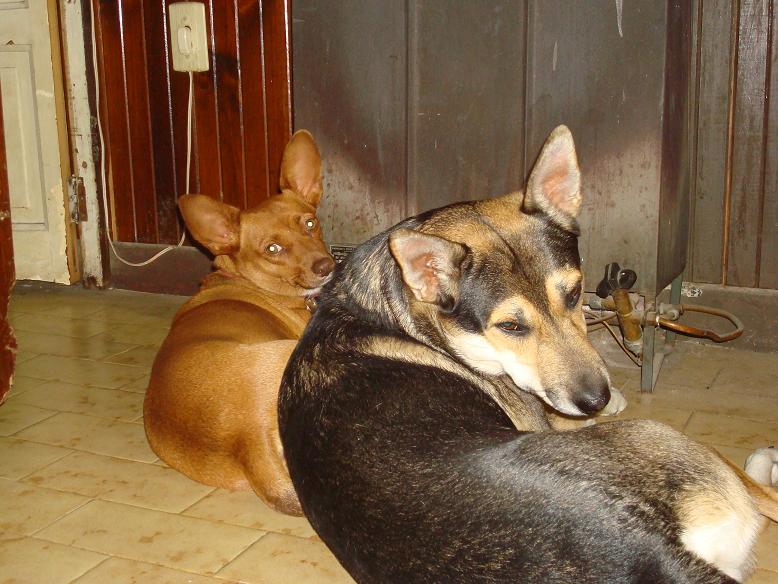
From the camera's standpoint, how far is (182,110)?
5.28 meters

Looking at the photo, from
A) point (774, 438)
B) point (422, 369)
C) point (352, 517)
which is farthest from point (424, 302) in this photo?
point (774, 438)

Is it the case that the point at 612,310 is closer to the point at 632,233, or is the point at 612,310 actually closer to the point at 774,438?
the point at 632,233

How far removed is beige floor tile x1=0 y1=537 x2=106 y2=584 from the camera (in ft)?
8.08

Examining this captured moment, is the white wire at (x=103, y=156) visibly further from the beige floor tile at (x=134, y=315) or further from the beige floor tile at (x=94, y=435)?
the beige floor tile at (x=94, y=435)

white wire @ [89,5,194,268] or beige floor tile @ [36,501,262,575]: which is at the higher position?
white wire @ [89,5,194,268]

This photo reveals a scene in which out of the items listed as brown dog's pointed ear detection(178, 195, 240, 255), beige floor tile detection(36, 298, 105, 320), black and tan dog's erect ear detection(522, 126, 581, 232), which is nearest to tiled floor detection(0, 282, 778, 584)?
beige floor tile detection(36, 298, 105, 320)

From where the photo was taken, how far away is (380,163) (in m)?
4.05

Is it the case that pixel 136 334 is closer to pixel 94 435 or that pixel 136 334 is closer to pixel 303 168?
pixel 94 435

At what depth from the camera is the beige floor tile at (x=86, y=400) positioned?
3.75 metres

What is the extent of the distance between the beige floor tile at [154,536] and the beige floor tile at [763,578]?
1.47 m

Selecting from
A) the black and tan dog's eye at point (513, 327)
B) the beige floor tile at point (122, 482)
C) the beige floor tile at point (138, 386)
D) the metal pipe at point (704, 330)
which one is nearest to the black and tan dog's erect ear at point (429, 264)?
the black and tan dog's eye at point (513, 327)

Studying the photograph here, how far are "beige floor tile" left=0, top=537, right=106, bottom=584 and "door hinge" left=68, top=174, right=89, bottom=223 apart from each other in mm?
3428

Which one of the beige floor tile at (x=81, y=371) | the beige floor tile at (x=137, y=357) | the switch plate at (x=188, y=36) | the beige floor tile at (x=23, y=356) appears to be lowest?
the beige floor tile at (x=81, y=371)

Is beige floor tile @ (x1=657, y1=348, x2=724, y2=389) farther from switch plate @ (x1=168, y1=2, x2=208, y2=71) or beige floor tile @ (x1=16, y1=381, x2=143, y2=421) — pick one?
switch plate @ (x1=168, y1=2, x2=208, y2=71)
